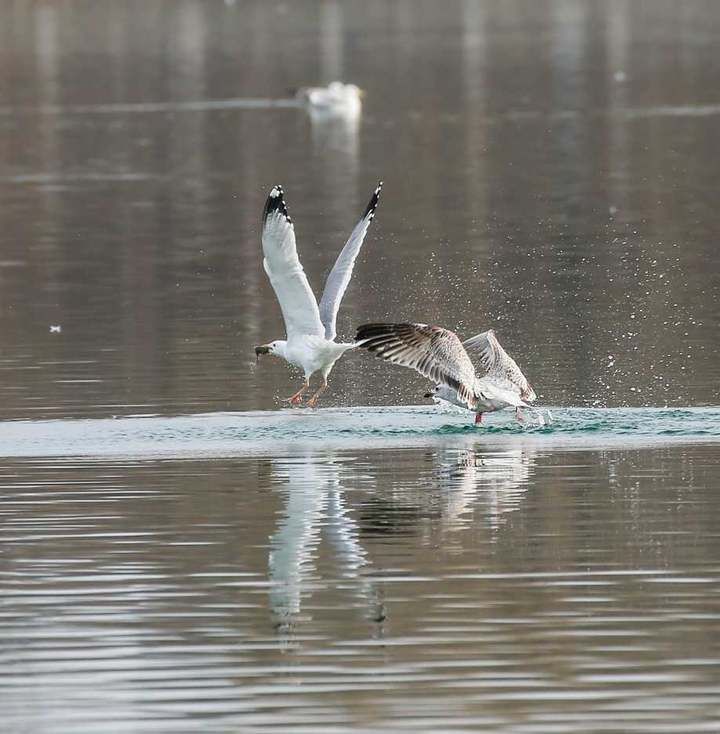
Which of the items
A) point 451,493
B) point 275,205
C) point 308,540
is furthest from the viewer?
point 275,205

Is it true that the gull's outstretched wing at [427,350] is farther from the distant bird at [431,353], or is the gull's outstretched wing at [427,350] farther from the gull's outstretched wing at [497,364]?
the gull's outstretched wing at [497,364]

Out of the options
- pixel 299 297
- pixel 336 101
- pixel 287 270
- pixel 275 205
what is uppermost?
pixel 336 101

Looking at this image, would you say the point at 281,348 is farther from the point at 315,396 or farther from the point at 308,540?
the point at 308,540

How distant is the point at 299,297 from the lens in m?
20.5

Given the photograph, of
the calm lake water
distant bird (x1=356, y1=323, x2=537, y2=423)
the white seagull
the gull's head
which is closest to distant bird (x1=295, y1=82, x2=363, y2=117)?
the calm lake water

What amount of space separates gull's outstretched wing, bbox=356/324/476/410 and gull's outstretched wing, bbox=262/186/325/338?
137 centimetres

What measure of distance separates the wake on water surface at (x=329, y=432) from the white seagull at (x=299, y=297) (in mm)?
535

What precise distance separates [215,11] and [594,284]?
126 meters

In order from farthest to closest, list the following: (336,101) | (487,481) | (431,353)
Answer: (336,101)
(431,353)
(487,481)

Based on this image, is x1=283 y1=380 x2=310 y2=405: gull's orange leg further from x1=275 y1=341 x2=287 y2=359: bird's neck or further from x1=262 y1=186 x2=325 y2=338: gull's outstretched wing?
x1=262 y1=186 x2=325 y2=338: gull's outstretched wing

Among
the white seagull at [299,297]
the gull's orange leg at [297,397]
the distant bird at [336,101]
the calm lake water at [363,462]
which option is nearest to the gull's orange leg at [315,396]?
the white seagull at [299,297]

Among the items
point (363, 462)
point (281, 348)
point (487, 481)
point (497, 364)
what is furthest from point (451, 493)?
point (281, 348)

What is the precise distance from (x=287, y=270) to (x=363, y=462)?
8.73 ft

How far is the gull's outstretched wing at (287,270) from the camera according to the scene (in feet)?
65.8
